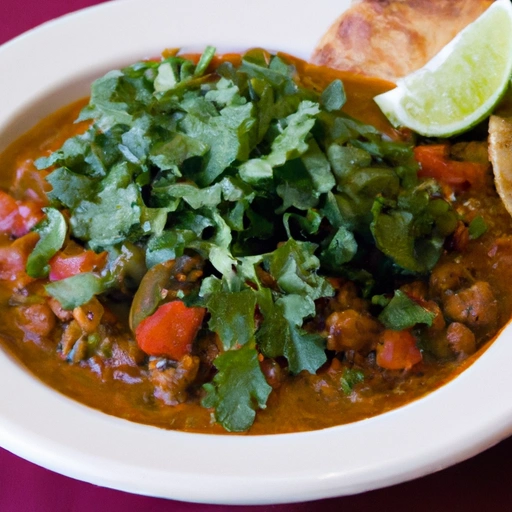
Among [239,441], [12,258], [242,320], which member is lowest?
[239,441]

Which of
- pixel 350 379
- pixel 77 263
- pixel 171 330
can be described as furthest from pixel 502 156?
pixel 77 263

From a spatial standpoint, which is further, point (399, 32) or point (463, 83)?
point (399, 32)

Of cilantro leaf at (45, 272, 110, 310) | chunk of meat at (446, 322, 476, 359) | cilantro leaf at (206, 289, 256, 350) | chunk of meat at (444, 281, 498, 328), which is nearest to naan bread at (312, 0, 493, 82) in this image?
chunk of meat at (444, 281, 498, 328)

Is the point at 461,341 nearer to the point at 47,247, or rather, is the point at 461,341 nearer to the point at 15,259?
the point at 47,247

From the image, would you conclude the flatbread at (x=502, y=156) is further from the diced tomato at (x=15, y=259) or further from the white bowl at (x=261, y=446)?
the diced tomato at (x=15, y=259)

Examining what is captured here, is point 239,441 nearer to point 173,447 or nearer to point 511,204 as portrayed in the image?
point 173,447


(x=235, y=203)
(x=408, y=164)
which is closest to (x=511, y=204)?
(x=408, y=164)

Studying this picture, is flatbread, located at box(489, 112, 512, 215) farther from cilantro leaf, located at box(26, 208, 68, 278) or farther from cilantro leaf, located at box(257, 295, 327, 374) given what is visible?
cilantro leaf, located at box(26, 208, 68, 278)
